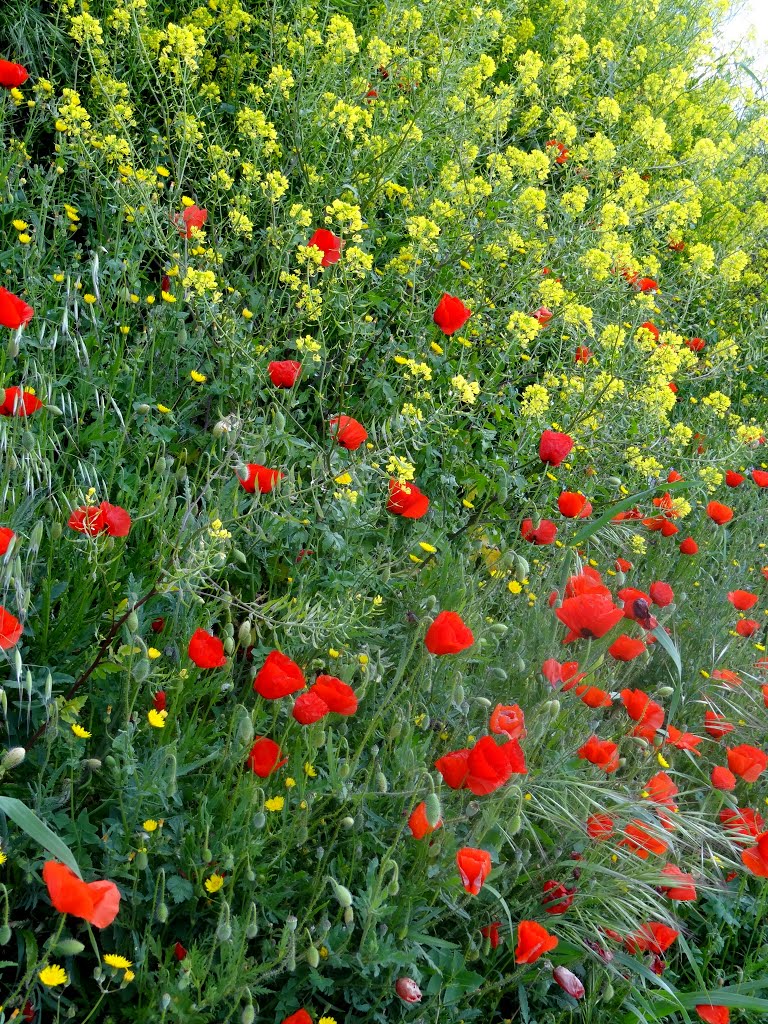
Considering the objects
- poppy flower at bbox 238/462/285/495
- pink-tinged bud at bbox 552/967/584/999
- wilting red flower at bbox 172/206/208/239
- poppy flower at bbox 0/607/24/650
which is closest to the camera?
poppy flower at bbox 0/607/24/650

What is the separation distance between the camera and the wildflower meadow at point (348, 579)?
5.19ft

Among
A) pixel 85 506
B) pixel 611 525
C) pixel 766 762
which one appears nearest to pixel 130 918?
pixel 85 506

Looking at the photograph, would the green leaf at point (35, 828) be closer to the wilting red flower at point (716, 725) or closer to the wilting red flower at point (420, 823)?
the wilting red flower at point (420, 823)

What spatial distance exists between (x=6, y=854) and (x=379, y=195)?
2449 mm

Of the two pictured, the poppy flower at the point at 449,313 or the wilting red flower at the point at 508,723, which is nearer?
the wilting red flower at the point at 508,723

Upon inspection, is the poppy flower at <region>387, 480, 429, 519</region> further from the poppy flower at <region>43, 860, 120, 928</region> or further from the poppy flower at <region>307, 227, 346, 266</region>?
the poppy flower at <region>43, 860, 120, 928</region>

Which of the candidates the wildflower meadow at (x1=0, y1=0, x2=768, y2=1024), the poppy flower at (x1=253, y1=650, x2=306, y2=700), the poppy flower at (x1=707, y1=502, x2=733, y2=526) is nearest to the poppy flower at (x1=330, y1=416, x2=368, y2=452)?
the wildflower meadow at (x1=0, y1=0, x2=768, y2=1024)

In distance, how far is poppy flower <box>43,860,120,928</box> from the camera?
1115mm

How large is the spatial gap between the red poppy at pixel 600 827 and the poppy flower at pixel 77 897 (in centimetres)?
106

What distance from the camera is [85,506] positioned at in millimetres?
1696

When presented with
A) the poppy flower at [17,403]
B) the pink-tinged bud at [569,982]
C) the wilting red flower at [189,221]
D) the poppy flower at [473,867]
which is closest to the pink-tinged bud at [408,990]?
the poppy flower at [473,867]

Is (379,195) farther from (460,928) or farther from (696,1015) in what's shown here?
(696,1015)

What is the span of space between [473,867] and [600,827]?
492mm

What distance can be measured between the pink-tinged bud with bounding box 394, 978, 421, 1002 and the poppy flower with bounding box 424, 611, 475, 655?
54 centimetres
